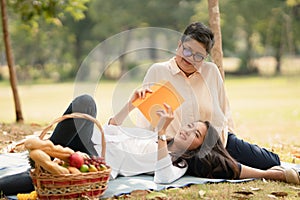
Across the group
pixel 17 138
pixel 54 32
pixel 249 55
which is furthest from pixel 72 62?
pixel 17 138

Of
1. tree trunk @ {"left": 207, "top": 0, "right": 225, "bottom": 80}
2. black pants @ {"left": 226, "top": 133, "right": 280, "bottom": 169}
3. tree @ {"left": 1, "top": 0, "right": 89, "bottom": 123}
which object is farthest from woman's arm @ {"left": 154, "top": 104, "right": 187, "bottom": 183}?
tree @ {"left": 1, "top": 0, "right": 89, "bottom": 123}

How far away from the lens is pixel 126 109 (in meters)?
3.66

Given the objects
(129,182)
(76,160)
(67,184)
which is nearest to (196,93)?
(129,182)

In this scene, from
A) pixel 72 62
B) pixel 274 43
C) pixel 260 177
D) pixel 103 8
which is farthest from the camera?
pixel 72 62

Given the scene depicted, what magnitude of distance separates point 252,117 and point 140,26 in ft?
63.7

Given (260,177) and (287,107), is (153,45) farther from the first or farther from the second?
(287,107)

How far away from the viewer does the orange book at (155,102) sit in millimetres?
3539

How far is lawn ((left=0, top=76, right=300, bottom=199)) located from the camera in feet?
11.6

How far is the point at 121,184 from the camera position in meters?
3.63

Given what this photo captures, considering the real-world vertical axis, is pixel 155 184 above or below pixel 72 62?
above

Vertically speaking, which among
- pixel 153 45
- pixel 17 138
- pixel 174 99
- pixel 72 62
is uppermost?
pixel 153 45

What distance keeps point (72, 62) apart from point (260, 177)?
3280cm

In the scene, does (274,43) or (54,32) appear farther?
(54,32)

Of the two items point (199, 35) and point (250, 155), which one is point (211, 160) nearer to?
point (250, 155)
